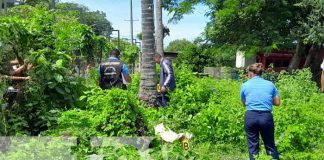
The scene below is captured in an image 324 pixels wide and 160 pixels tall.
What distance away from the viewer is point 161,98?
12172 mm

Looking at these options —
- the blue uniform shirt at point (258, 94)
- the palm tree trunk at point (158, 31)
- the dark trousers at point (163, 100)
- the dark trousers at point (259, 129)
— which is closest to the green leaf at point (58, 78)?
the blue uniform shirt at point (258, 94)

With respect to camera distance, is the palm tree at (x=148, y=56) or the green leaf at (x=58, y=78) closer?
the green leaf at (x=58, y=78)

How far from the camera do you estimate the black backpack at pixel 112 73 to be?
1084 cm

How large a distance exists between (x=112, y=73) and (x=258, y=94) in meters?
4.20

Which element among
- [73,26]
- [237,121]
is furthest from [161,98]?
[237,121]

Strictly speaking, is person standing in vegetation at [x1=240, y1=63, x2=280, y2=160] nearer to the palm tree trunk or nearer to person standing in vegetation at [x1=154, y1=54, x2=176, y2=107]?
person standing in vegetation at [x1=154, y1=54, x2=176, y2=107]

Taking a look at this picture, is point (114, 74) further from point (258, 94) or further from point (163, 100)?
point (258, 94)

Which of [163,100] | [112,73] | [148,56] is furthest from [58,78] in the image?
[148,56]

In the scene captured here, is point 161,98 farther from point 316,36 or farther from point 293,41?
point 293,41

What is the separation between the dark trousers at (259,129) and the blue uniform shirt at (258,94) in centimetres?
9

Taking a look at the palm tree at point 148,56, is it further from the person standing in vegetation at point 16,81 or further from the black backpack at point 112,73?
the person standing in vegetation at point 16,81

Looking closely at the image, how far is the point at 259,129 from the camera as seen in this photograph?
7.36 meters

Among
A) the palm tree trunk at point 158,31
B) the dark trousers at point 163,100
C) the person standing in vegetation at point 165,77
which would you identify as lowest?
the dark trousers at point 163,100

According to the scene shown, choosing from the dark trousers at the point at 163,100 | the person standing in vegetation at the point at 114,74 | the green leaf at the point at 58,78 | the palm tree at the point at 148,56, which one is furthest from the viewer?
the palm tree at the point at 148,56
